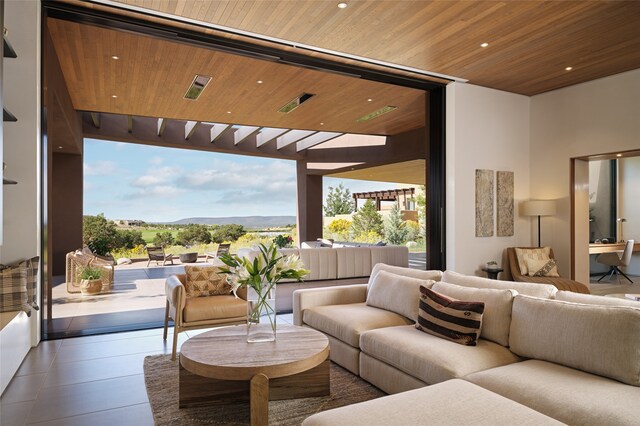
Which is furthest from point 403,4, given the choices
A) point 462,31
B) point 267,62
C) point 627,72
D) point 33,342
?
point 33,342

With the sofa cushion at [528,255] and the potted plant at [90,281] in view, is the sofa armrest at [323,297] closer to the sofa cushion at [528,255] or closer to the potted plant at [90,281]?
the sofa cushion at [528,255]

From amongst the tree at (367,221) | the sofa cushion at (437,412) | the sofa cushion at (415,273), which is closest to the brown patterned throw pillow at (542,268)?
the sofa cushion at (415,273)

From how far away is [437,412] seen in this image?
181 centimetres

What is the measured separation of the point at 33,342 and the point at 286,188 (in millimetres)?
13846

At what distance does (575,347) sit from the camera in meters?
2.27

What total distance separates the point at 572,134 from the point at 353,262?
4569 millimetres

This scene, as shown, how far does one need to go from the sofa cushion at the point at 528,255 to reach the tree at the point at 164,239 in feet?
37.4

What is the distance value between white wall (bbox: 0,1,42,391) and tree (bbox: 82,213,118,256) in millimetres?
7549

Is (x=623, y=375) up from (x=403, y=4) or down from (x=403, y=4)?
down

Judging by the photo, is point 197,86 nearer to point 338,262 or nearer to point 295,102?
point 295,102

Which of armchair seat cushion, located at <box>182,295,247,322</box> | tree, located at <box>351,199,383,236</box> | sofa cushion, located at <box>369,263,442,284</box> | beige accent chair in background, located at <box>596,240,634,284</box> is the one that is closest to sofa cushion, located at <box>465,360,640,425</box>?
sofa cushion, located at <box>369,263,442,284</box>

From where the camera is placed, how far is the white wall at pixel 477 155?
620cm

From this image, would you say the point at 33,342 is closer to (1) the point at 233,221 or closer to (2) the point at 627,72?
(2) the point at 627,72

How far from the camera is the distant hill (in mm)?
15730
